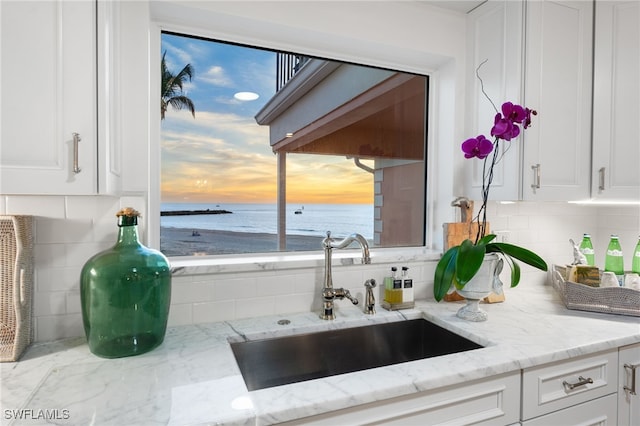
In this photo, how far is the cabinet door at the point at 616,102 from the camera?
1.74 metres

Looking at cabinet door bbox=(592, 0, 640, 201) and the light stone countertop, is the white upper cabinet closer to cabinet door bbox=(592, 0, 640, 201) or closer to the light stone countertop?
cabinet door bbox=(592, 0, 640, 201)

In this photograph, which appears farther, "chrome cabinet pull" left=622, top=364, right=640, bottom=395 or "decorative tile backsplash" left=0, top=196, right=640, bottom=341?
"chrome cabinet pull" left=622, top=364, right=640, bottom=395

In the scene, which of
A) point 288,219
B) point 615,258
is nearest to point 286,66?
point 288,219

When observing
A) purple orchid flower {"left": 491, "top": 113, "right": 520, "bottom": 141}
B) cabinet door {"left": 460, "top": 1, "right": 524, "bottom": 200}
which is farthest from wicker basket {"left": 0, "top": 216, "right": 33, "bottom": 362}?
cabinet door {"left": 460, "top": 1, "right": 524, "bottom": 200}

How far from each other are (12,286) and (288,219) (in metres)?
1.07

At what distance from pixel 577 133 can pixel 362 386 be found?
1.60m

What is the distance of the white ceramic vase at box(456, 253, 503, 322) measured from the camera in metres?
1.51

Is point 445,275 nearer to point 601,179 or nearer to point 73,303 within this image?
point 601,179

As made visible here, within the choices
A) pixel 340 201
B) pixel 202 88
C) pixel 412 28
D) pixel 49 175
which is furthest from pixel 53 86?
pixel 412 28

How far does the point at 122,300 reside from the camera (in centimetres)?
112

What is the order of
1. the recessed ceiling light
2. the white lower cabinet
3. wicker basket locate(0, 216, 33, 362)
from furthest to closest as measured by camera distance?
1. the recessed ceiling light
2. wicker basket locate(0, 216, 33, 362)
3. the white lower cabinet

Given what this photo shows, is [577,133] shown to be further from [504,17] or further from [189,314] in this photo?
[189,314]

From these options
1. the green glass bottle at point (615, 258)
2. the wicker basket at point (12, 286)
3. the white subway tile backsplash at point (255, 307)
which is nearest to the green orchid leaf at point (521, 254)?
the green glass bottle at point (615, 258)

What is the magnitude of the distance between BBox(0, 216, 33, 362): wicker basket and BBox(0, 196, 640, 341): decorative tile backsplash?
0.14 meters
